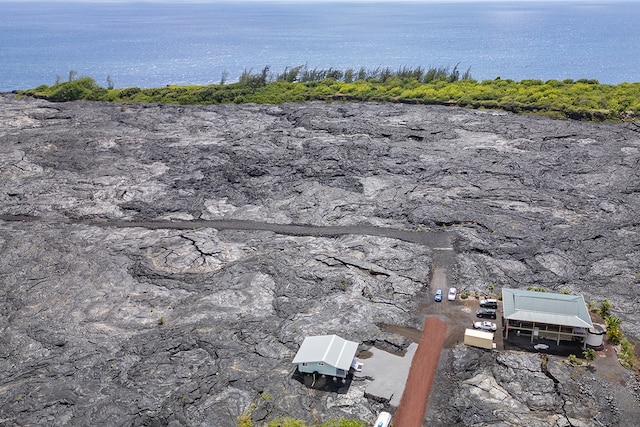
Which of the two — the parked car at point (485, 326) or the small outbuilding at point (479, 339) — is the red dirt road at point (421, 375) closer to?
the small outbuilding at point (479, 339)

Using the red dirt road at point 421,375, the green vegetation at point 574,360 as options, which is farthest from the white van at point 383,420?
the green vegetation at point 574,360

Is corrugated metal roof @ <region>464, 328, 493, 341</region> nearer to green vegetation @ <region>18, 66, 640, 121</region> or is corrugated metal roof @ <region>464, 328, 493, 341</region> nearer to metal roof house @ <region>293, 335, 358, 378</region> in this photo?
metal roof house @ <region>293, 335, 358, 378</region>

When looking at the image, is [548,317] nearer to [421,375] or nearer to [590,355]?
[590,355]

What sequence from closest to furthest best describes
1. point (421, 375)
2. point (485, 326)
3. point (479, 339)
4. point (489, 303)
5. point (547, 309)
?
point (421, 375) < point (479, 339) < point (547, 309) < point (485, 326) < point (489, 303)

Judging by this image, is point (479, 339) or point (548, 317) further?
point (548, 317)

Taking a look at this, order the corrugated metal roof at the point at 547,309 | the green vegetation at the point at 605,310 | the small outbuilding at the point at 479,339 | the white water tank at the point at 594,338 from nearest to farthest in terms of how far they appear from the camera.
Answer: the white water tank at the point at 594,338, the corrugated metal roof at the point at 547,309, the small outbuilding at the point at 479,339, the green vegetation at the point at 605,310

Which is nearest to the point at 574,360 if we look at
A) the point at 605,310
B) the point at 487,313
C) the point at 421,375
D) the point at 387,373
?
the point at 487,313

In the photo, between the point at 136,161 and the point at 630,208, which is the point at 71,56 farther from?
the point at 630,208
